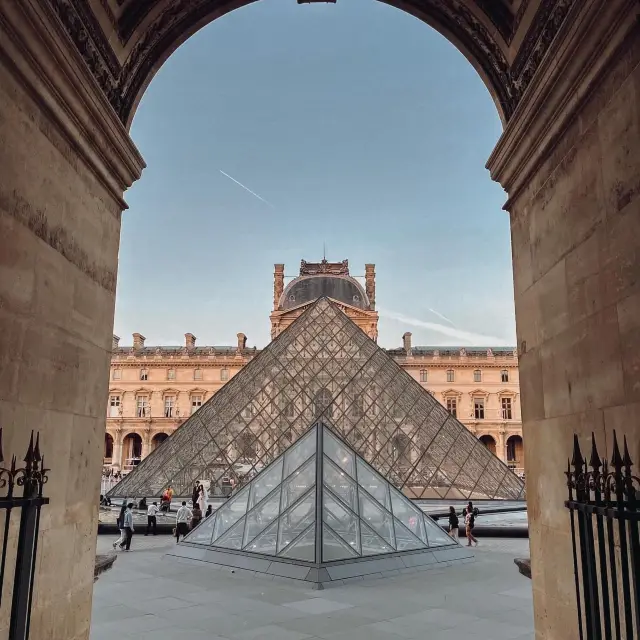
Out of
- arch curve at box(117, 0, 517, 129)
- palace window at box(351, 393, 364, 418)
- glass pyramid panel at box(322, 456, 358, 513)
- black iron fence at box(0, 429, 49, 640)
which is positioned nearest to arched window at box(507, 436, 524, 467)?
palace window at box(351, 393, 364, 418)

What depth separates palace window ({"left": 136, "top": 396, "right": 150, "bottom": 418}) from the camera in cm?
4959

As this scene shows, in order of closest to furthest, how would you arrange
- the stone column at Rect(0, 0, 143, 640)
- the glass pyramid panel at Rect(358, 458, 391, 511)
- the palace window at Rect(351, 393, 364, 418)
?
the stone column at Rect(0, 0, 143, 640) < the glass pyramid panel at Rect(358, 458, 391, 511) < the palace window at Rect(351, 393, 364, 418)

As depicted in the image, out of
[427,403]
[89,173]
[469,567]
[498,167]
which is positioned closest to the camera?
[89,173]

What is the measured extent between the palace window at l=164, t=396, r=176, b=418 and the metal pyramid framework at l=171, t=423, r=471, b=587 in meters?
41.1

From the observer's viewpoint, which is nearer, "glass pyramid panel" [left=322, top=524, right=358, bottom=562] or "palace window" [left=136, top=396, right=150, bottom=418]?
"glass pyramid panel" [left=322, top=524, right=358, bottom=562]

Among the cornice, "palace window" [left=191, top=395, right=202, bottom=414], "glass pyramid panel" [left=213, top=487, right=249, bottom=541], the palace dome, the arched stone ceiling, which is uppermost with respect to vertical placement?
the palace dome

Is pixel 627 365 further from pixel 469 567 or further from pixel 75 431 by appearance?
pixel 469 567

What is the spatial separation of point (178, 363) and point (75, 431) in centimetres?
4757

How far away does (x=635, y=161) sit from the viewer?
2789 mm

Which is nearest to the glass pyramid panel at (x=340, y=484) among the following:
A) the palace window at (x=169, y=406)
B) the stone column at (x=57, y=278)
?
the stone column at (x=57, y=278)

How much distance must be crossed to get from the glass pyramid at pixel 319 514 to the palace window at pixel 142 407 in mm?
41543

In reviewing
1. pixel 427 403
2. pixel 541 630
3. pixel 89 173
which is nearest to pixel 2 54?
pixel 89 173

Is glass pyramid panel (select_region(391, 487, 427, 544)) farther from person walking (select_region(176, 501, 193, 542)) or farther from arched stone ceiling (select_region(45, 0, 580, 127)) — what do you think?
arched stone ceiling (select_region(45, 0, 580, 127))

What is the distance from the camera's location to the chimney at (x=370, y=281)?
53.3 meters
